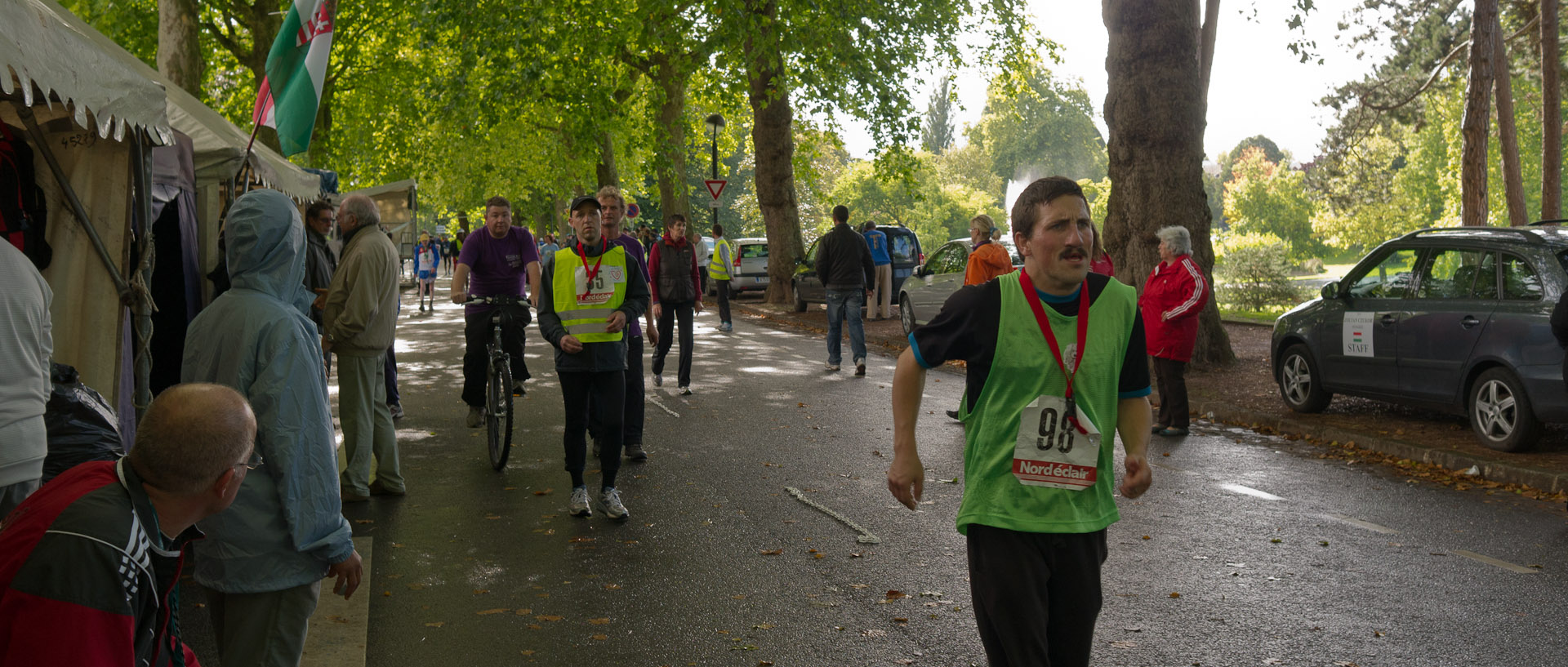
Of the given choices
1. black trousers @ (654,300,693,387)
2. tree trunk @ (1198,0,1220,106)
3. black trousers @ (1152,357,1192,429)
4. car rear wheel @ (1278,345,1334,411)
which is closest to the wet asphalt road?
black trousers @ (1152,357,1192,429)

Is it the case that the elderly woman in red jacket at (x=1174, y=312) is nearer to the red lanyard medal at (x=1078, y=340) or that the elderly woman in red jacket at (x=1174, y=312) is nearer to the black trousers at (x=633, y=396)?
the black trousers at (x=633, y=396)

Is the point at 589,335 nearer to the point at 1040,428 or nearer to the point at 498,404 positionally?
the point at 498,404

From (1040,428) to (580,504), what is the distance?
4585 mm

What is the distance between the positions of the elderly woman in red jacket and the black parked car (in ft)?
49.0

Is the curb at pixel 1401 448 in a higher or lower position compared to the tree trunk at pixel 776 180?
lower

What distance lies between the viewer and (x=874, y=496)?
793 centimetres

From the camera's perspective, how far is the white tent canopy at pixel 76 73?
14.1 ft

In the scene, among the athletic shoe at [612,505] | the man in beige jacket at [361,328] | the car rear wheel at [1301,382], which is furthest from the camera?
the car rear wheel at [1301,382]

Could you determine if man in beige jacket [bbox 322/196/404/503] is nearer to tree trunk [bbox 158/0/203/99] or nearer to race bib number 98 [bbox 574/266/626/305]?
race bib number 98 [bbox 574/266/626/305]

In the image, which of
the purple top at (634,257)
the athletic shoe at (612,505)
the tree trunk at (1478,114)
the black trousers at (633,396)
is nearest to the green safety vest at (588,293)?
the purple top at (634,257)

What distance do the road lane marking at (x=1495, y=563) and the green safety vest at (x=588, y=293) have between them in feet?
15.5

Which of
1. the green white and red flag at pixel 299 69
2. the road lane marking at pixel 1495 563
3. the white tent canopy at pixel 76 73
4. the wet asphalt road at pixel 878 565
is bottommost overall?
the wet asphalt road at pixel 878 565

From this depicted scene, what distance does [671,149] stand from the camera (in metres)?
33.6

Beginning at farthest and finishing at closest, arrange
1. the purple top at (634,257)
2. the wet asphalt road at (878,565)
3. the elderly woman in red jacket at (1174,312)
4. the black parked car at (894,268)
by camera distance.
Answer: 1. the black parked car at (894,268)
2. the elderly woman in red jacket at (1174,312)
3. the purple top at (634,257)
4. the wet asphalt road at (878,565)
